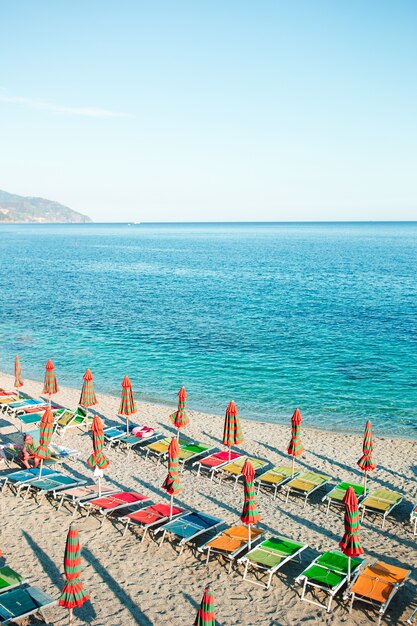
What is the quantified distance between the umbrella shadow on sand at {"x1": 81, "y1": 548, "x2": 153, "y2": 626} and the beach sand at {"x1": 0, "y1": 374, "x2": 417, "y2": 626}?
22 millimetres

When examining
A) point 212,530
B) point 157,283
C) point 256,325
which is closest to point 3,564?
point 212,530

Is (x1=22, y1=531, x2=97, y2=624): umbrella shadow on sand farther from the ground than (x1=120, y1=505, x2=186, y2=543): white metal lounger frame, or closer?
closer

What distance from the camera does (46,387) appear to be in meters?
23.0

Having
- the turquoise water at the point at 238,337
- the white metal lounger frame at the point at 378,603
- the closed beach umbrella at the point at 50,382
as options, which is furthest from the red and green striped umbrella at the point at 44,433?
the turquoise water at the point at 238,337

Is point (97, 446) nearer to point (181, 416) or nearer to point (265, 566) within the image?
point (181, 416)

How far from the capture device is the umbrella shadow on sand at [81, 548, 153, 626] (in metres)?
11.5

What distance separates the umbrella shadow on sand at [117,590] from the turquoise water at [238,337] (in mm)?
13728

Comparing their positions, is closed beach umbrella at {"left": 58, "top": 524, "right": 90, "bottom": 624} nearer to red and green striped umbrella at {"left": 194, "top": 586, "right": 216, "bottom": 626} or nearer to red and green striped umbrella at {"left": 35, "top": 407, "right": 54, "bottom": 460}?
red and green striped umbrella at {"left": 194, "top": 586, "right": 216, "bottom": 626}

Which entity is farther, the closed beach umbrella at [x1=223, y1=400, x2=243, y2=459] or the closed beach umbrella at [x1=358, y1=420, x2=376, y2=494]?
the closed beach umbrella at [x1=223, y1=400, x2=243, y2=459]

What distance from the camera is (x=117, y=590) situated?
1241 centimetres

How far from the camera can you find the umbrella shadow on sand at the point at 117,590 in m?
11.5

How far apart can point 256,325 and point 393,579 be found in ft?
114

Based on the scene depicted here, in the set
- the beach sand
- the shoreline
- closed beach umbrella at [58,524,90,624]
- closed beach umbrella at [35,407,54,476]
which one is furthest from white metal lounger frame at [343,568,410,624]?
the shoreline

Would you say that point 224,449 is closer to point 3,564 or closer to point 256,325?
point 3,564
